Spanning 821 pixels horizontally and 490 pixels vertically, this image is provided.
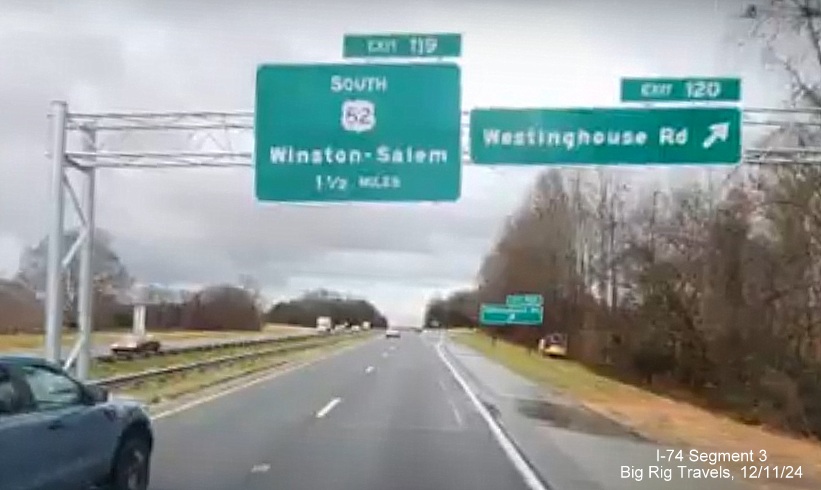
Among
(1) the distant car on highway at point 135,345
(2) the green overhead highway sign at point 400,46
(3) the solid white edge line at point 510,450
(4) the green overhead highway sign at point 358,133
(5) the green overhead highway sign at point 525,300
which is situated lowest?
(1) the distant car on highway at point 135,345

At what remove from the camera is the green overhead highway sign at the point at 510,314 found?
52.3 meters

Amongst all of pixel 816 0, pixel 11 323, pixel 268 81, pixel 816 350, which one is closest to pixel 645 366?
pixel 816 350

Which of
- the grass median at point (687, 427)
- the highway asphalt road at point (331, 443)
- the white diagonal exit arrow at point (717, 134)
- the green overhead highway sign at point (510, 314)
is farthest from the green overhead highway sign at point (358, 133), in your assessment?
the green overhead highway sign at point (510, 314)

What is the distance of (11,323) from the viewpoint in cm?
4744

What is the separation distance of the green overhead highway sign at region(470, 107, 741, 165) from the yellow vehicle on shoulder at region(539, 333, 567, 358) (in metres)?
39.8

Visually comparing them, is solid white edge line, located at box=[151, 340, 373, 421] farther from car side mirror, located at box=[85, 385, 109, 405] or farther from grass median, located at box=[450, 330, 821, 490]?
car side mirror, located at box=[85, 385, 109, 405]

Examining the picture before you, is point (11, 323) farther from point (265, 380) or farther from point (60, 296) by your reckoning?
point (60, 296)

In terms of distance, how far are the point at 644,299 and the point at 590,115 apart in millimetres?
34339

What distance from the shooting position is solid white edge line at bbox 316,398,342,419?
71.8 ft

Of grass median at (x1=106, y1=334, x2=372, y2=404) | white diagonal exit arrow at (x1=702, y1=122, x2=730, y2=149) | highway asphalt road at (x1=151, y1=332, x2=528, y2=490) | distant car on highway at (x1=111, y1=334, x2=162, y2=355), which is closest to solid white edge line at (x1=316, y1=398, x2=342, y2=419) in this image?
highway asphalt road at (x1=151, y1=332, x2=528, y2=490)

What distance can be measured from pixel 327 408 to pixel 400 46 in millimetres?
8920

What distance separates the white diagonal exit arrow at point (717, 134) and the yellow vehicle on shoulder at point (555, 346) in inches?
1567

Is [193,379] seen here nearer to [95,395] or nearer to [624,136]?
[624,136]

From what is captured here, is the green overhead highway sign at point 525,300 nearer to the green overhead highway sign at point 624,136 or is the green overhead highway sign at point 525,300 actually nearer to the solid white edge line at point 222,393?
the solid white edge line at point 222,393
